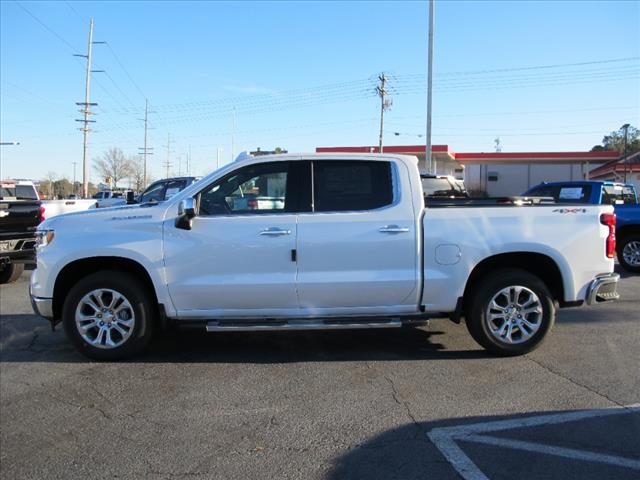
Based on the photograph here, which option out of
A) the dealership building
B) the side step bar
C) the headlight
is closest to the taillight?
the side step bar

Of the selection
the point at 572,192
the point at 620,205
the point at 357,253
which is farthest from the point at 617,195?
the point at 357,253

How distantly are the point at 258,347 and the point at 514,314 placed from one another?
2.62m

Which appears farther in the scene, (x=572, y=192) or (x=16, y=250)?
(x=572, y=192)

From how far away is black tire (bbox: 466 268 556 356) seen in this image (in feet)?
18.1

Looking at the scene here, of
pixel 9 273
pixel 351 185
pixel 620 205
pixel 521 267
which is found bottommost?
pixel 9 273

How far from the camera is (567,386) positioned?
15.9 feet

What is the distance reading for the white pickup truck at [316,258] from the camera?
540 cm

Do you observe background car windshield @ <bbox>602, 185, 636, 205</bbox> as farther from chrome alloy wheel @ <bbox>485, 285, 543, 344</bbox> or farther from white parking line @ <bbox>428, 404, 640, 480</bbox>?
white parking line @ <bbox>428, 404, 640, 480</bbox>

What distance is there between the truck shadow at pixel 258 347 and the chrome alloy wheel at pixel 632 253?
23.2ft

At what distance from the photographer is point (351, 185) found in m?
5.60

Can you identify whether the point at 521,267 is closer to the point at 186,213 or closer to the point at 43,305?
the point at 186,213

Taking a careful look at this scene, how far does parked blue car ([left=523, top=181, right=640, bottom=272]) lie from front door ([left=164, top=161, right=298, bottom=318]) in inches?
313

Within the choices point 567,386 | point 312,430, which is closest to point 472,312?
point 567,386

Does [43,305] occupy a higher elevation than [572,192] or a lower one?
lower
